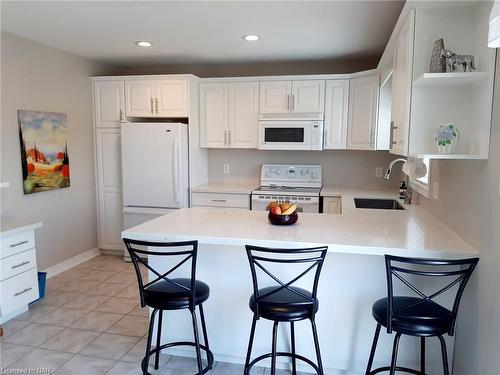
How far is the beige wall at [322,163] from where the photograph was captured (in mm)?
4473

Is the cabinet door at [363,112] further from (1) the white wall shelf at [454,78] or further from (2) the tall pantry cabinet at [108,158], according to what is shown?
(2) the tall pantry cabinet at [108,158]

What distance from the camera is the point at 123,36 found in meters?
3.41

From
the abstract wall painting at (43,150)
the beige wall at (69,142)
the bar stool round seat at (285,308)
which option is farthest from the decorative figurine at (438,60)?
the abstract wall painting at (43,150)

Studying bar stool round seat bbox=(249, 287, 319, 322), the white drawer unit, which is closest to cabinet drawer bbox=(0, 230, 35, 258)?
the white drawer unit

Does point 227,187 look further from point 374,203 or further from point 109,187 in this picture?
point 374,203

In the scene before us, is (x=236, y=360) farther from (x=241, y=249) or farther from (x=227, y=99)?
(x=227, y=99)

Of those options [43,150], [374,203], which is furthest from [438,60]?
[43,150]

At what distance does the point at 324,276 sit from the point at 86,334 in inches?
74.5

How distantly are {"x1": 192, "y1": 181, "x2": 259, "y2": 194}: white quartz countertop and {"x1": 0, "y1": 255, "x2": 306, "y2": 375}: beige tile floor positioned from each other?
1277 mm

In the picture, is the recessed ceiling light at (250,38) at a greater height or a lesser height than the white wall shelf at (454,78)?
greater

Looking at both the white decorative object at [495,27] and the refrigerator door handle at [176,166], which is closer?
the white decorative object at [495,27]

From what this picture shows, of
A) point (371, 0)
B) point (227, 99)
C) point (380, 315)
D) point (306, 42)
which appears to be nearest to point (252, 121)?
point (227, 99)

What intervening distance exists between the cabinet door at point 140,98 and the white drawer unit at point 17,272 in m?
1.84

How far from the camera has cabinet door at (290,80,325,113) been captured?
4164mm
